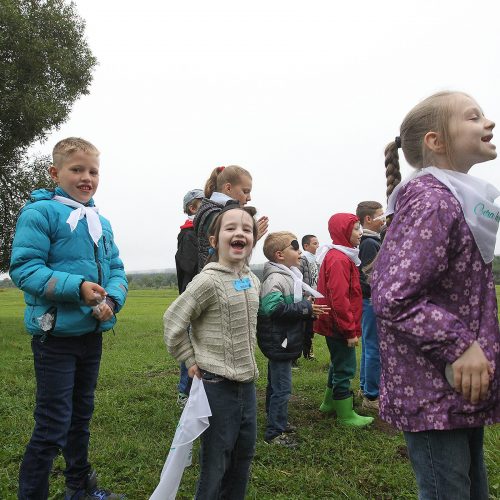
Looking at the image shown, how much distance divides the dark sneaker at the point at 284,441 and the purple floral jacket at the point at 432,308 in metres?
2.50

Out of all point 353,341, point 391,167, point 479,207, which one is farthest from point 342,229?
point 479,207

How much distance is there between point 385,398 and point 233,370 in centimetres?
102

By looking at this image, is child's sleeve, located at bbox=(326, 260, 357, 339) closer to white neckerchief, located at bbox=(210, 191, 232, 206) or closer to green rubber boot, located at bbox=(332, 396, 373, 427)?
green rubber boot, located at bbox=(332, 396, 373, 427)

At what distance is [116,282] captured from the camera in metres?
3.21

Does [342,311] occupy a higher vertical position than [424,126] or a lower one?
lower

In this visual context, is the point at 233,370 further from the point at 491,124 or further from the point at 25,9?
the point at 25,9

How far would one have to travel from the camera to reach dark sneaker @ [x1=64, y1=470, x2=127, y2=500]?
9.91ft

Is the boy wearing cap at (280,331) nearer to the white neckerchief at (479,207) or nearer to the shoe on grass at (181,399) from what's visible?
the shoe on grass at (181,399)

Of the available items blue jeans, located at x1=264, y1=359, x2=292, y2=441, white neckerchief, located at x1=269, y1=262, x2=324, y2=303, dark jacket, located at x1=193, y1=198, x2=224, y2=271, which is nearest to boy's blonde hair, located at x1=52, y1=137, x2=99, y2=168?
dark jacket, located at x1=193, y1=198, x2=224, y2=271

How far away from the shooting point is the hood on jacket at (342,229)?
494 cm

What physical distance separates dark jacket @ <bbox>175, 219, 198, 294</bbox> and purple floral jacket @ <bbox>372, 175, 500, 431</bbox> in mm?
3486

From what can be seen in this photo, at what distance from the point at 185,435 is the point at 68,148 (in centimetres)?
177

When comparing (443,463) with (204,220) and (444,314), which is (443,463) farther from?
(204,220)

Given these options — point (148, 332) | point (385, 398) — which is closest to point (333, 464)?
point (385, 398)
